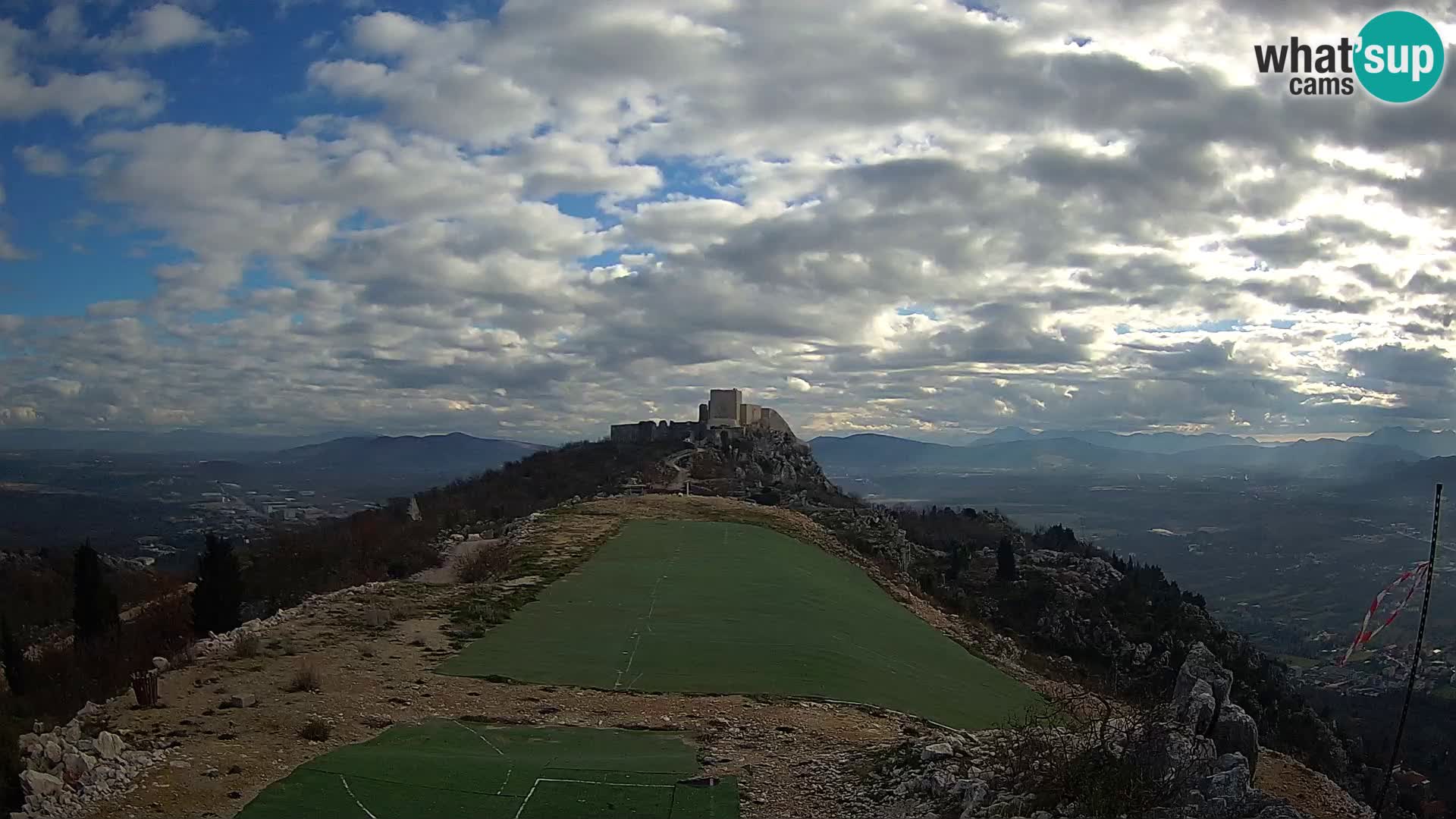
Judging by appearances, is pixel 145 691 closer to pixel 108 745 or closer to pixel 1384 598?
pixel 108 745

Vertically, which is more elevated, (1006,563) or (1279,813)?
(1279,813)

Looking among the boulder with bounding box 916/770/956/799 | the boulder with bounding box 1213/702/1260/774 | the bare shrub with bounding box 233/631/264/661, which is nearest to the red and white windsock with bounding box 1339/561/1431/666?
the boulder with bounding box 1213/702/1260/774

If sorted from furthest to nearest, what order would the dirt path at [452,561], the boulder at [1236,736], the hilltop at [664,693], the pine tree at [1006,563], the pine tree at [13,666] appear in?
the pine tree at [1006,563]
the dirt path at [452,561]
the pine tree at [13,666]
the hilltop at [664,693]
the boulder at [1236,736]

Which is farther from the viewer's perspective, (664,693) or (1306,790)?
(664,693)

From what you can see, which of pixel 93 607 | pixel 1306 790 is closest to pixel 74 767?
pixel 1306 790

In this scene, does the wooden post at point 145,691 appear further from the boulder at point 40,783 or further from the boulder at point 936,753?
the boulder at point 936,753

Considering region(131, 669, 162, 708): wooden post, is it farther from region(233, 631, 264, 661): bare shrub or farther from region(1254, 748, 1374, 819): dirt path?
region(1254, 748, 1374, 819): dirt path

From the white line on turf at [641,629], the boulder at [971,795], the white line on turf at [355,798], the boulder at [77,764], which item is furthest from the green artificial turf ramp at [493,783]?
the white line on turf at [641,629]
